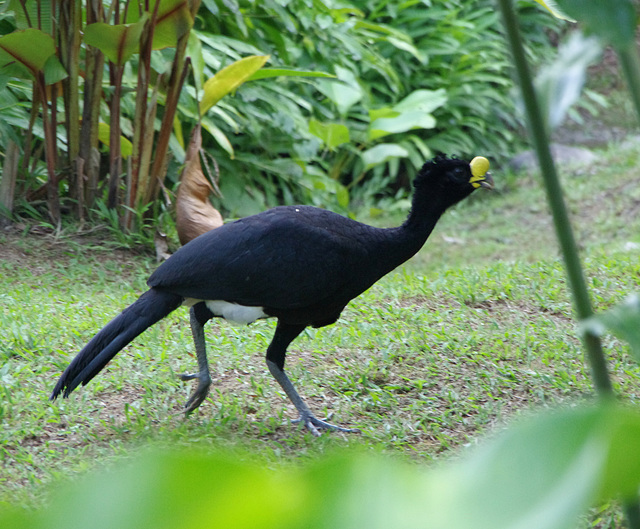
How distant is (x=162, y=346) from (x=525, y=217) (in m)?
4.63

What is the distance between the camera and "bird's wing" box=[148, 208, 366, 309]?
3242mm

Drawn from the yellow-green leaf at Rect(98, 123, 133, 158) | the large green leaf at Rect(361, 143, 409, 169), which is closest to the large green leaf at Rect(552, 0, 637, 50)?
the yellow-green leaf at Rect(98, 123, 133, 158)

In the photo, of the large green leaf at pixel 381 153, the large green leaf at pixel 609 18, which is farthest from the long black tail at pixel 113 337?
the large green leaf at pixel 381 153

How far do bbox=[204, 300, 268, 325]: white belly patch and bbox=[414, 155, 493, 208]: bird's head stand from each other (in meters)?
0.94

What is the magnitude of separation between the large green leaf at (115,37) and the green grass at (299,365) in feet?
4.50

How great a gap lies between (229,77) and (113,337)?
2.74 meters

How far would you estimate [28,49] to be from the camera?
4.62 m

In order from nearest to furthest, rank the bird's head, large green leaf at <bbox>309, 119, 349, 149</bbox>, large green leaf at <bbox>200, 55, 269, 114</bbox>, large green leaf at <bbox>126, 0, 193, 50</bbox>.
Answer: the bird's head
large green leaf at <bbox>126, 0, 193, 50</bbox>
large green leaf at <bbox>200, 55, 269, 114</bbox>
large green leaf at <bbox>309, 119, 349, 149</bbox>

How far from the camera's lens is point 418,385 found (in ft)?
12.1

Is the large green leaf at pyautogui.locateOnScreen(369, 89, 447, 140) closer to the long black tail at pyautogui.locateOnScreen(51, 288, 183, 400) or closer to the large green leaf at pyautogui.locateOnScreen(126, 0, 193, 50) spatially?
the large green leaf at pyautogui.locateOnScreen(126, 0, 193, 50)

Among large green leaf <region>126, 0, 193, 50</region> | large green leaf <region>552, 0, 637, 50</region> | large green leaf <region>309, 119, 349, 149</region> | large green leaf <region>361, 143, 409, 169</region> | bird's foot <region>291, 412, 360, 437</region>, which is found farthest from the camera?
large green leaf <region>361, 143, 409, 169</region>

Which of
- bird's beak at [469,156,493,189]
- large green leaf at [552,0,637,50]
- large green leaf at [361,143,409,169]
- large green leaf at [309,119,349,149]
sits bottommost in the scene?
large green leaf at [361,143,409,169]

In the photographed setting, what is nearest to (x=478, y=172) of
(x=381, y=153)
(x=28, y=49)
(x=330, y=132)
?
(x=28, y=49)

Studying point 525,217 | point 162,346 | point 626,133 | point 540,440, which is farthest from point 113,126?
point 626,133
